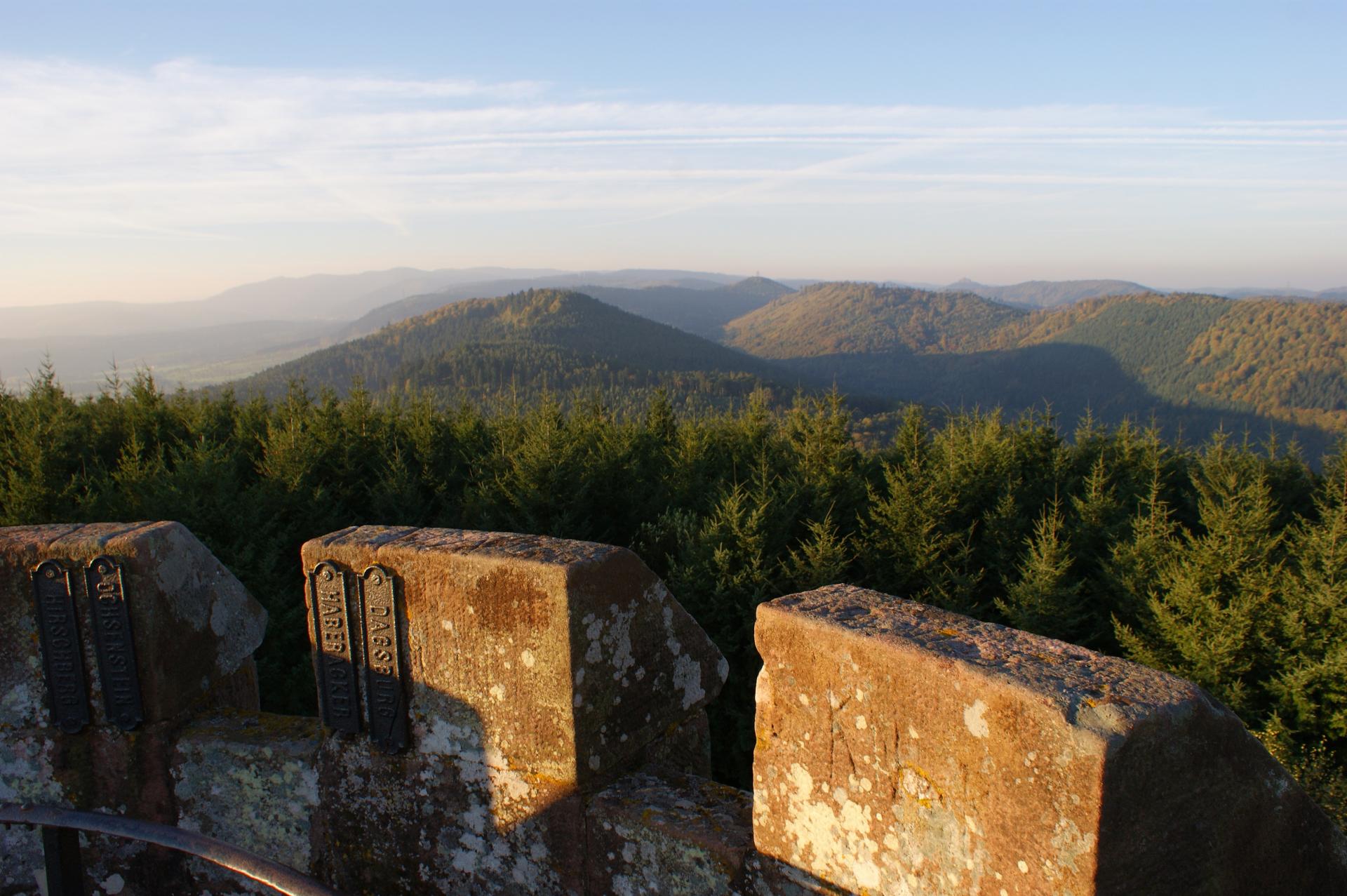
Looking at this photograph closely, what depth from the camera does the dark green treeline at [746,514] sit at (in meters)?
9.33

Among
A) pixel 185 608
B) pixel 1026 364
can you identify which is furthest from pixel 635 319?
pixel 185 608

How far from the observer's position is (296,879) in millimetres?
1772

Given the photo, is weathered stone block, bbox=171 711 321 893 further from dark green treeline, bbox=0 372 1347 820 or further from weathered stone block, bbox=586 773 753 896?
dark green treeline, bbox=0 372 1347 820

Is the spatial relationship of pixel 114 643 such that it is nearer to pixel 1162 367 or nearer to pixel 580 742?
pixel 580 742

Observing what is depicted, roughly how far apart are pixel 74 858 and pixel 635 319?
15904 cm

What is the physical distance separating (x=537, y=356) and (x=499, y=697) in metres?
108

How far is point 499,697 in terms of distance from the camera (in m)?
2.53

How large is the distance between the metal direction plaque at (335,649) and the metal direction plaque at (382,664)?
6cm

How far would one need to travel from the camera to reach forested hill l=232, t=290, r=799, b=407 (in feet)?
307

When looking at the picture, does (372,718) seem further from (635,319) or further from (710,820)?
(635,319)

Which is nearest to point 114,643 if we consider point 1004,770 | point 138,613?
point 138,613

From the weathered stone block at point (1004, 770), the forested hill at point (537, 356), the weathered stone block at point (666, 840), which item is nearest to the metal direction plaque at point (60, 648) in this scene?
the weathered stone block at point (666, 840)

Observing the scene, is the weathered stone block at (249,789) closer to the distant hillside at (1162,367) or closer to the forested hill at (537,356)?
the forested hill at (537,356)

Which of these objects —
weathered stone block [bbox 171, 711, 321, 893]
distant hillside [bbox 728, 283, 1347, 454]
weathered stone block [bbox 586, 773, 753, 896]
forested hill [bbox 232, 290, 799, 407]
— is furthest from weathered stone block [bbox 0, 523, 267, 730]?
distant hillside [bbox 728, 283, 1347, 454]
